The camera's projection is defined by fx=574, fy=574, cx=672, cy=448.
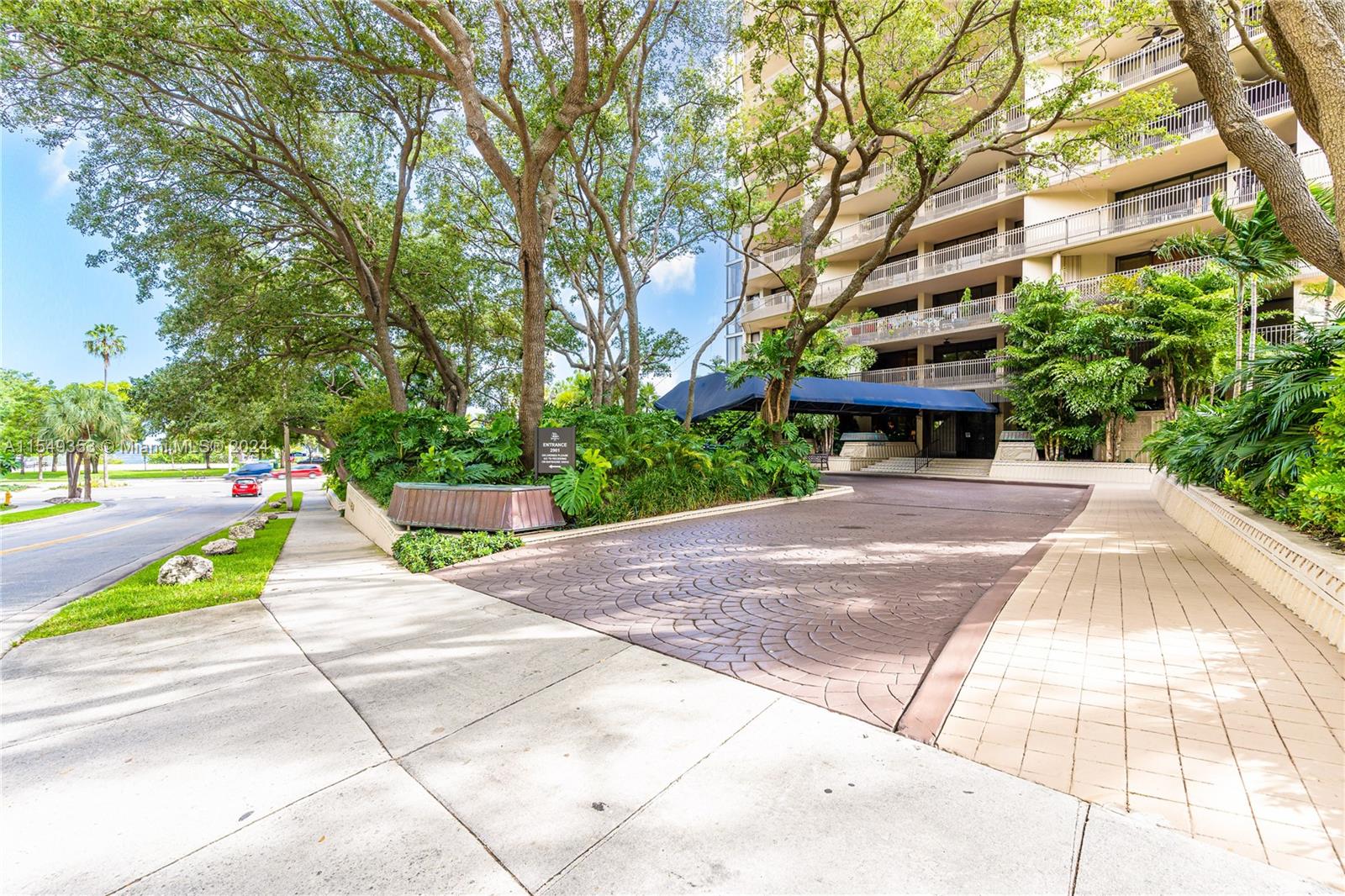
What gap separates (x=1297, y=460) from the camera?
506 centimetres

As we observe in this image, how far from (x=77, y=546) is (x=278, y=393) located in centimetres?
1041

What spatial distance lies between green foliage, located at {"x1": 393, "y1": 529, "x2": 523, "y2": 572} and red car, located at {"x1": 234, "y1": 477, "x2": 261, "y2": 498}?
1016 inches

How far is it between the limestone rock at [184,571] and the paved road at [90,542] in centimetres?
107

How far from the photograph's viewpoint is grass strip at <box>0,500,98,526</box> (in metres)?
17.4

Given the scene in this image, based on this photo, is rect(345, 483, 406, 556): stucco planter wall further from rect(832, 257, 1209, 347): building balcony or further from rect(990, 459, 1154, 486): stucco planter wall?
rect(990, 459, 1154, 486): stucco planter wall

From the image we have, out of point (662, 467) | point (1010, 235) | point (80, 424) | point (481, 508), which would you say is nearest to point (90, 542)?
point (481, 508)

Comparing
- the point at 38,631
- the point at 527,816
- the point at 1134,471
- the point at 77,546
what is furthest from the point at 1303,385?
the point at 77,546

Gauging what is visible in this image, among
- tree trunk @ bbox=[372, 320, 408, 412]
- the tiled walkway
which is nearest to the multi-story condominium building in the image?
tree trunk @ bbox=[372, 320, 408, 412]

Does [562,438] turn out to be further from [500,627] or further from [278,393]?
[278,393]

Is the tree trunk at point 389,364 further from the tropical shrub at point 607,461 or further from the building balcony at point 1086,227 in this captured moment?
the building balcony at point 1086,227

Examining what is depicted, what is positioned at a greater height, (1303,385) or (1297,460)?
(1303,385)

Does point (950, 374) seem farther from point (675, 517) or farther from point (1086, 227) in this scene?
point (675, 517)

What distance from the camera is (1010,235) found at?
76.0ft

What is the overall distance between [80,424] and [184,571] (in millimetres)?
25718
